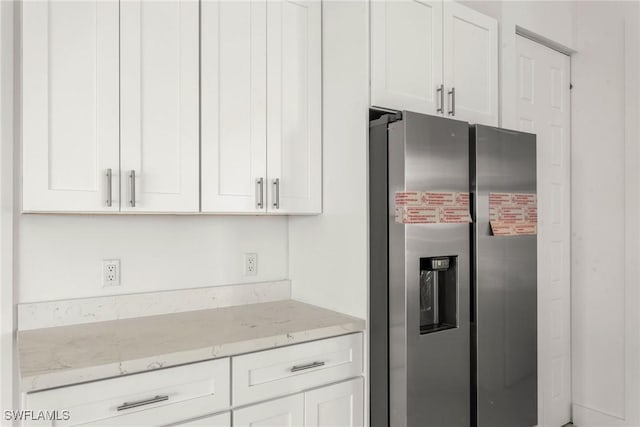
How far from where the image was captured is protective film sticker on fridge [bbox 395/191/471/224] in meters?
1.73

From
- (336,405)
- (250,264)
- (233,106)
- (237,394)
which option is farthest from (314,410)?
(233,106)

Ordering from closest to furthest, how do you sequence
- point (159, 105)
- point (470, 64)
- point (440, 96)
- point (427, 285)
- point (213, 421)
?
point (213, 421)
point (159, 105)
point (427, 285)
point (440, 96)
point (470, 64)

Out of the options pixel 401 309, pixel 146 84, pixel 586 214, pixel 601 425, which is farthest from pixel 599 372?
pixel 146 84

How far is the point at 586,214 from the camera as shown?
113 inches

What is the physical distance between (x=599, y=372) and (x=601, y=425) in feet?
1.02

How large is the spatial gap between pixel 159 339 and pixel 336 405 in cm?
73

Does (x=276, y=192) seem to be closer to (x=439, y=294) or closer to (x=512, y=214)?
(x=439, y=294)

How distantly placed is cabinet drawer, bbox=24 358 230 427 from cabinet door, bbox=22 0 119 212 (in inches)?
23.8

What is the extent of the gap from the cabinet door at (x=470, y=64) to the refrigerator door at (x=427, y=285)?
1.12ft

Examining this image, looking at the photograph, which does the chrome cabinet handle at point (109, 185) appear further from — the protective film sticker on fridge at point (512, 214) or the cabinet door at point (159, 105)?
the protective film sticker on fridge at point (512, 214)

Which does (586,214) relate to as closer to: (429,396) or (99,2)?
(429,396)

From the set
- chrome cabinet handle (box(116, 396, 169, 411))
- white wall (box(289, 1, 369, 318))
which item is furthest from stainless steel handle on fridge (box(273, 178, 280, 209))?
chrome cabinet handle (box(116, 396, 169, 411))

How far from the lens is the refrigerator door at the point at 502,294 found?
1.94 metres

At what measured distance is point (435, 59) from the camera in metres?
2.08
